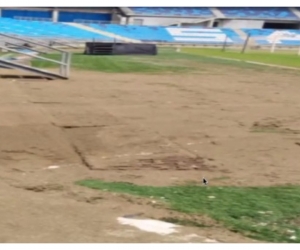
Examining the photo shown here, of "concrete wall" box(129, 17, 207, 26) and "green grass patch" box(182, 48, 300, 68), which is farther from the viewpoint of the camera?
"concrete wall" box(129, 17, 207, 26)

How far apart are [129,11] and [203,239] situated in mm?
66906

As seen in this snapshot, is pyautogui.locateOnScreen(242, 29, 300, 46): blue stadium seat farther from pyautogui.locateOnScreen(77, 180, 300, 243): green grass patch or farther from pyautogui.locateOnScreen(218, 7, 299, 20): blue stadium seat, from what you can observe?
pyautogui.locateOnScreen(77, 180, 300, 243): green grass patch

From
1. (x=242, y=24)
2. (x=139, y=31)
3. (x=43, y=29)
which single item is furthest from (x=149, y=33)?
(x=242, y=24)

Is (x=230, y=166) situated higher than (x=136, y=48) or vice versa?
(x=230, y=166)

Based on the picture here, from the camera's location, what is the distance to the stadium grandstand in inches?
2429

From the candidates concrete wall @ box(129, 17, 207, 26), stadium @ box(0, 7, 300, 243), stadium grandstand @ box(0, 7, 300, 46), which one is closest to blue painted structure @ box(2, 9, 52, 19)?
stadium grandstand @ box(0, 7, 300, 46)

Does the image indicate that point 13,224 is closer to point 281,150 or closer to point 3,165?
point 3,165

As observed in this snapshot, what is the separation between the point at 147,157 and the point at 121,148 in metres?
0.78

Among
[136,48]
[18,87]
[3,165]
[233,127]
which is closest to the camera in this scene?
[3,165]

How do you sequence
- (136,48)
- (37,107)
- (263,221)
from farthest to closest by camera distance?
1. (136,48)
2. (37,107)
3. (263,221)

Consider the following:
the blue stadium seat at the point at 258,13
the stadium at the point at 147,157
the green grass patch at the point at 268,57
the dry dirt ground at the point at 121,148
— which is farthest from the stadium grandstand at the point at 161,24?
the dry dirt ground at the point at 121,148

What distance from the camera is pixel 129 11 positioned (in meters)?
70.9

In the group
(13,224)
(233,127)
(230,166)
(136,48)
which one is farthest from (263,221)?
(136,48)

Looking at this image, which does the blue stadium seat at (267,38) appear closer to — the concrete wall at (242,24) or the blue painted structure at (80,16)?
the concrete wall at (242,24)
